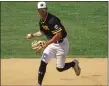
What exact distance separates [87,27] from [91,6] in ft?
8.95

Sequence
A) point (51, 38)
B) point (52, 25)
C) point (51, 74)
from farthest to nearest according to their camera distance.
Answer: point (51, 74) → point (51, 38) → point (52, 25)

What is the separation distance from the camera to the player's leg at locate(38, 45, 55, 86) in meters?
9.72

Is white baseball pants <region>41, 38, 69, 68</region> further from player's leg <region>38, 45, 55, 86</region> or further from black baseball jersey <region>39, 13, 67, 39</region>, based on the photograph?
black baseball jersey <region>39, 13, 67, 39</region>

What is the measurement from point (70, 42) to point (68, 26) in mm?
2180

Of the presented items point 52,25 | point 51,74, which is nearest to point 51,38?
point 52,25

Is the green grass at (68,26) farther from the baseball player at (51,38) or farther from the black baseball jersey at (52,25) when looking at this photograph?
the black baseball jersey at (52,25)

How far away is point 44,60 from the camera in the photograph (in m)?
9.70

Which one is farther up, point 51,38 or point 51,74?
point 51,38

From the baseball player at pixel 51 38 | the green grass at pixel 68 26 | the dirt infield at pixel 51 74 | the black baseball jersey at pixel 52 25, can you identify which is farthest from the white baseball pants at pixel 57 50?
the green grass at pixel 68 26

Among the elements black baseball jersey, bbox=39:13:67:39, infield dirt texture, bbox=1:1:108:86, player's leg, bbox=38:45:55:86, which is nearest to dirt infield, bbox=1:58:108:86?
infield dirt texture, bbox=1:1:108:86

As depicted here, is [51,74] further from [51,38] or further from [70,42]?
[70,42]

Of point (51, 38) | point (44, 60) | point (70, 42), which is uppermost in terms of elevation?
point (51, 38)

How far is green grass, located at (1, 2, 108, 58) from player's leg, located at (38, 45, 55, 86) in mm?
4665

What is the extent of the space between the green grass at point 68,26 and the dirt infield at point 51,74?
1.55 metres
